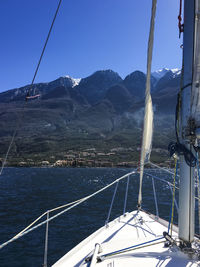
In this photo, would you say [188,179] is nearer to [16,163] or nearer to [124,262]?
[124,262]

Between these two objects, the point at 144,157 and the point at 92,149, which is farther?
the point at 92,149

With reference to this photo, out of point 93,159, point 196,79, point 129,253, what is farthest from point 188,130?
point 93,159

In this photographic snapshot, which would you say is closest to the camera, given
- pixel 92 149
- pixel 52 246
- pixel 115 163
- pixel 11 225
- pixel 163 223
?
pixel 163 223

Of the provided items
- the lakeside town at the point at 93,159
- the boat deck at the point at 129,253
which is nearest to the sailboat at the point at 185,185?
the boat deck at the point at 129,253

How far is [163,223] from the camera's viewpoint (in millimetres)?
7066

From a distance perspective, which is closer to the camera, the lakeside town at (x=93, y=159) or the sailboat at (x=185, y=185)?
the sailboat at (x=185, y=185)

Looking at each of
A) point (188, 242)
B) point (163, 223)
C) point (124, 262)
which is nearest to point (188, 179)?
point (188, 242)

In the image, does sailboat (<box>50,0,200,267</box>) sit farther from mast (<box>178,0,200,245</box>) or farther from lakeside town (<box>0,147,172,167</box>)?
lakeside town (<box>0,147,172,167</box>)

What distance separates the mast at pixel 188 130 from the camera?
12.4ft

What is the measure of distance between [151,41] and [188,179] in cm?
431

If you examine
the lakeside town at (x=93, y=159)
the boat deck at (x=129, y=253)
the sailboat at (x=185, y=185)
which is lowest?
the lakeside town at (x=93, y=159)

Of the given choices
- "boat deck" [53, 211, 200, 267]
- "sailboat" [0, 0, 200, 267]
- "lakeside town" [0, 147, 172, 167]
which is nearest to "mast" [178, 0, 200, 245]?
"sailboat" [0, 0, 200, 267]

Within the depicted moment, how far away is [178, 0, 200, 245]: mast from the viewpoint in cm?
377

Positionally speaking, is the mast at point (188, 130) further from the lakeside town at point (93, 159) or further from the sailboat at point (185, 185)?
the lakeside town at point (93, 159)
